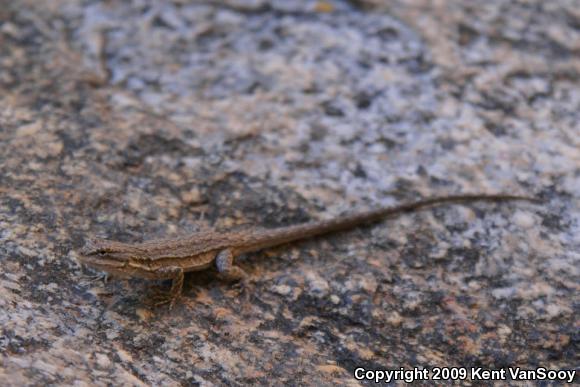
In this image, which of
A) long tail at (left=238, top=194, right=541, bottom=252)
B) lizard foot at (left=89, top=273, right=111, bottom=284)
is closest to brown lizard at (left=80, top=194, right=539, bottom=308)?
long tail at (left=238, top=194, right=541, bottom=252)

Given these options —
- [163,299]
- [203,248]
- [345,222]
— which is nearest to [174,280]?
[163,299]

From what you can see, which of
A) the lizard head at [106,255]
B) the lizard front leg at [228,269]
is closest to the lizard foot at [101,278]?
the lizard head at [106,255]

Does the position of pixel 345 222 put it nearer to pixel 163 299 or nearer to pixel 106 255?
pixel 163 299

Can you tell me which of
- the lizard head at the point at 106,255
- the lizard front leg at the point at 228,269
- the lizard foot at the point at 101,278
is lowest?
the lizard front leg at the point at 228,269

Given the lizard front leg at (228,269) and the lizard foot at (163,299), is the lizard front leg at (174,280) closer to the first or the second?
the lizard foot at (163,299)

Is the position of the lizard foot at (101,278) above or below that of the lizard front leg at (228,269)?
above
